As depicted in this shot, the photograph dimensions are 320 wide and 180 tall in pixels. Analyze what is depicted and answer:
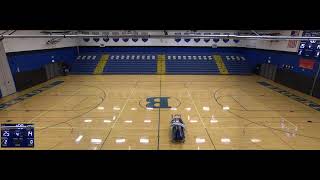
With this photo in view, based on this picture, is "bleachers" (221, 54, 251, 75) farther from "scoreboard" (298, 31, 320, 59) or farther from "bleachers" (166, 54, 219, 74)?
"scoreboard" (298, 31, 320, 59)

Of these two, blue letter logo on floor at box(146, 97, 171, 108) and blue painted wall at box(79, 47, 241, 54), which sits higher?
blue painted wall at box(79, 47, 241, 54)

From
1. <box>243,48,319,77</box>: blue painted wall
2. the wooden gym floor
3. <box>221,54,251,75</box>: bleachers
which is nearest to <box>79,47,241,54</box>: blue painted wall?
<box>221,54,251,75</box>: bleachers

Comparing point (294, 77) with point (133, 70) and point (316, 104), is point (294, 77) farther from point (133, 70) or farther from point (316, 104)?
point (133, 70)

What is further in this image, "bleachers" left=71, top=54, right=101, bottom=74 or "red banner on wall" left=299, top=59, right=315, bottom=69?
"bleachers" left=71, top=54, right=101, bottom=74

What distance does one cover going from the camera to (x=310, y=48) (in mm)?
18781

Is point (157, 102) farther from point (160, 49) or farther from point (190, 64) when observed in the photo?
point (160, 49)

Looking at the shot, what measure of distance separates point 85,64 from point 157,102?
51.6 ft

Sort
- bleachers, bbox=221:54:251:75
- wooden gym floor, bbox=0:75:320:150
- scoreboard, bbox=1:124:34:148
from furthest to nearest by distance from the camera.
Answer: bleachers, bbox=221:54:251:75 → wooden gym floor, bbox=0:75:320:150 → scoreboard, bbox=1:124:34:148

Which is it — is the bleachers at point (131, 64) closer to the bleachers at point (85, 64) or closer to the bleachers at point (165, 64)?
the bleachers at point (165, 64)

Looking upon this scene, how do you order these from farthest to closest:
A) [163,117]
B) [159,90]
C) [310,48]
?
[159,90]
[310,48]
[163,117]

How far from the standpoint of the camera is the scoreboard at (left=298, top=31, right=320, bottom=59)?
17.8m

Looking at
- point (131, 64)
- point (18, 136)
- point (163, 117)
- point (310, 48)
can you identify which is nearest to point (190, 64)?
point (131, 64)

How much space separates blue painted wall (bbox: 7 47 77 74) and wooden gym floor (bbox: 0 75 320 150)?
119 inches

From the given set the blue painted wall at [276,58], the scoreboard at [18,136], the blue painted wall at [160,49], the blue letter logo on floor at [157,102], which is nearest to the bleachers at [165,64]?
the blue painted wall at [160,49]
